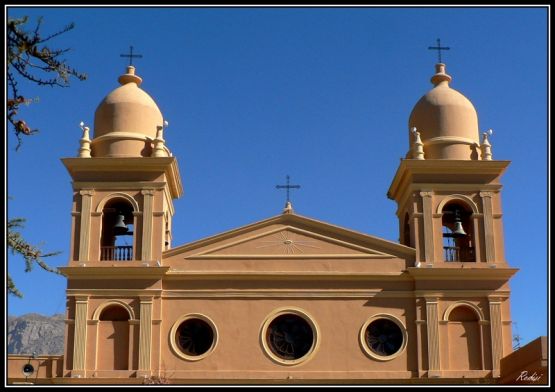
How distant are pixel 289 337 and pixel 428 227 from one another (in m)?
4.99

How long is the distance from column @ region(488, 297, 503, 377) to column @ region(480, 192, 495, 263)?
4.12 feet

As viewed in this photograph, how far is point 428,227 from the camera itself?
81.5 feet

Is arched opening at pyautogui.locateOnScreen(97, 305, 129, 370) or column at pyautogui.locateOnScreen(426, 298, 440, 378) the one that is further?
arched opening at pyautogui.locateOnScreen(97, 305, 129, 370)

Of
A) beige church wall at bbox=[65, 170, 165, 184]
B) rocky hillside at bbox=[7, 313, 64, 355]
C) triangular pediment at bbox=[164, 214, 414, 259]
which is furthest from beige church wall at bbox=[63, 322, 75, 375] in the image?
rocky hillside at bbox=[7, 313, 64, 355]

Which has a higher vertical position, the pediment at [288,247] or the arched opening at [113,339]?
the pediment at [288,247]

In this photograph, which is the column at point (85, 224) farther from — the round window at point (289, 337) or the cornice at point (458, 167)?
the cornice at point (458, 167)

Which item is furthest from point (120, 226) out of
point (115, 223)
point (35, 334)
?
point (35, 334)

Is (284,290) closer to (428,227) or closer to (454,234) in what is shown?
(428,227)

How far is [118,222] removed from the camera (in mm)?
24891

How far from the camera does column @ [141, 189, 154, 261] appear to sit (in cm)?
2419

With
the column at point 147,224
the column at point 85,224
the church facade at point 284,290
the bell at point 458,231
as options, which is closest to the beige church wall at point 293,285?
the church facade at point 284,290

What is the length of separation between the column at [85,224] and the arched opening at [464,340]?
10.0 meters

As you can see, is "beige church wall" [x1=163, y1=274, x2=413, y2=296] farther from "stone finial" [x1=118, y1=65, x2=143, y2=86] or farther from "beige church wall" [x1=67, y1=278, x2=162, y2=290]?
"stone finial" [x1=118, y1=65, x2=143, y2=86]

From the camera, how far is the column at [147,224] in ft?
79.4
